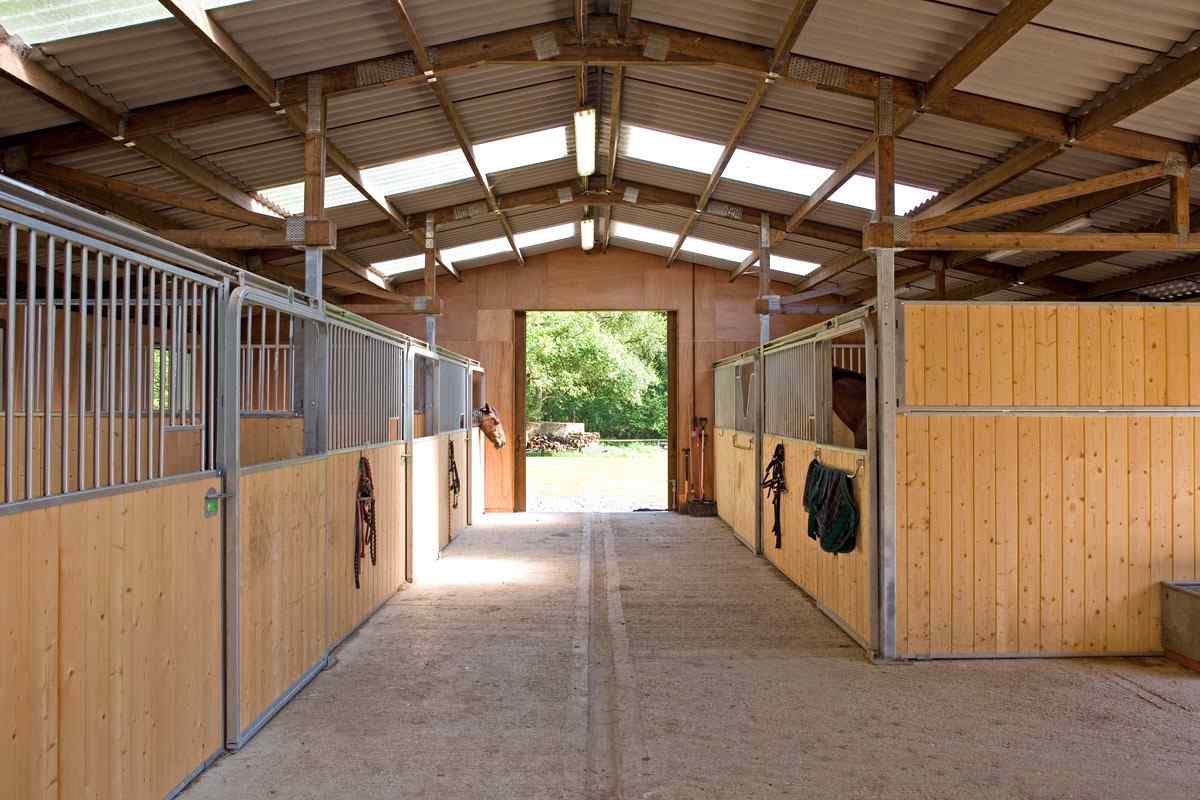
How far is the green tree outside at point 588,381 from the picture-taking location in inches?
1028

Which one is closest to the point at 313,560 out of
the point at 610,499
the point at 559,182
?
the point at 559,182

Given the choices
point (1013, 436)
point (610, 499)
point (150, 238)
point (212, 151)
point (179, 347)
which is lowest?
point (610, 499)

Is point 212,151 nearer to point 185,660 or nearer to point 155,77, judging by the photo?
point 155,77

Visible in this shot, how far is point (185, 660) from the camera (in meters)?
2.87

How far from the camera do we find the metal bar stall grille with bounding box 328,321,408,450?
4781 millimetres

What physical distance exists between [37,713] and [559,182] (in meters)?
7.27

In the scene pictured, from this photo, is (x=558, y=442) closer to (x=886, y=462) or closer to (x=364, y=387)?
(x=364, y=387)

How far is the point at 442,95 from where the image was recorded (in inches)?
215

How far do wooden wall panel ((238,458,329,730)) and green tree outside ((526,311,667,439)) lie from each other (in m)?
21.5

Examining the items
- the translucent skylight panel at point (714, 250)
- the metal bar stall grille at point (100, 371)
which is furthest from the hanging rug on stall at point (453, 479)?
the metal bar stall grille at point (100, 371)

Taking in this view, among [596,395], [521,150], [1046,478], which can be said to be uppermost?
[521,150]

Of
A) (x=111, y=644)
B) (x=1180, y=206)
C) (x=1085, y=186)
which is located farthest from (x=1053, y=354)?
(x=111, y=644)

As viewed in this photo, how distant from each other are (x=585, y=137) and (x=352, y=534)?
347 centimetres

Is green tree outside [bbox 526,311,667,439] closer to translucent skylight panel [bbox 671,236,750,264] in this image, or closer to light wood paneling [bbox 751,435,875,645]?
translucent skylight panel [bbox 671,236,750,264]
